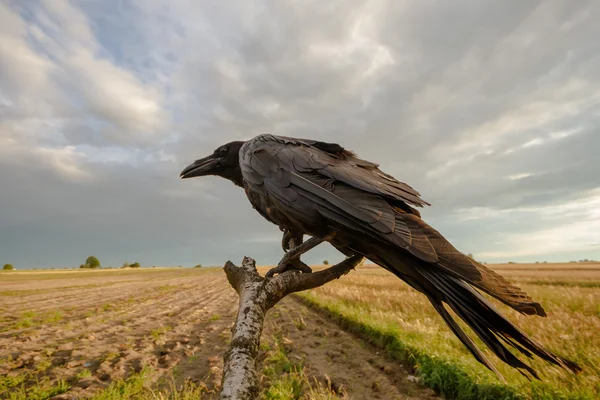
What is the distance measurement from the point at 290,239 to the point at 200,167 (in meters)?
1.40

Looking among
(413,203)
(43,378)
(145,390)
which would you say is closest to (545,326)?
(413,203)

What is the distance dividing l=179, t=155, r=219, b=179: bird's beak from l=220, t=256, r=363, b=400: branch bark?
5.07 feet

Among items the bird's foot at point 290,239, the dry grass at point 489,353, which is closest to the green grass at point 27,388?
the bird's foot at point 290,239

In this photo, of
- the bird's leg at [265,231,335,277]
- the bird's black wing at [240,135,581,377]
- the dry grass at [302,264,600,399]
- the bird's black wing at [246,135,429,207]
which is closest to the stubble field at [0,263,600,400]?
the dry grass at [302,264,600,399]

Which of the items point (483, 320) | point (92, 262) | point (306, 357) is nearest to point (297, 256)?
point (483, 320)

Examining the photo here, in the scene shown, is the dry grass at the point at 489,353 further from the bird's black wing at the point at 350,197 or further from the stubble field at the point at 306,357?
the bird's black wing at the point at 350,197

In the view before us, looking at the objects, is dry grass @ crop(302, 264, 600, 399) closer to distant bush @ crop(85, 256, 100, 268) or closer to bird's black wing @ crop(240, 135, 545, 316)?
bird's black wing @ crop(240, 135, 545, 316)

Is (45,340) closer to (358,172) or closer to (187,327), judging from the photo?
(187,327)

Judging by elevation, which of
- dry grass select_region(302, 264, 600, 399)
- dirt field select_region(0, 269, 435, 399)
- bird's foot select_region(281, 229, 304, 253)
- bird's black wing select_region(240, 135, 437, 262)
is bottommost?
dirt field select_region(0, 269, 435, 399)

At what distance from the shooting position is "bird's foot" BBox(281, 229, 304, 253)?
2955 millimetres

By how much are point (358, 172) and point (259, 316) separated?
139 centimetres

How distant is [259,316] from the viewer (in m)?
1.76

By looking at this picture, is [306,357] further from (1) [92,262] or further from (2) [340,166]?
(1) [92,262]

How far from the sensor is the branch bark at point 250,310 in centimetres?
139
